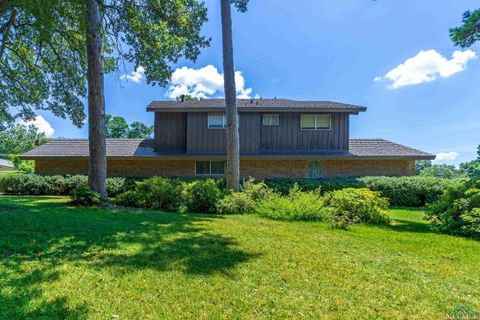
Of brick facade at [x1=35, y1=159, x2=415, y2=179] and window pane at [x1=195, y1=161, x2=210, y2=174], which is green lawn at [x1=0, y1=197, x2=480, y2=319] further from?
window pane at [x1=195, y1=161, x2=210, y2=174]

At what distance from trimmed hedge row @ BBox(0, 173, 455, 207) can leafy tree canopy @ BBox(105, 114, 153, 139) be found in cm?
3350

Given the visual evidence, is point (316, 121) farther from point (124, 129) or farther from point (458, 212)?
point (124, 129)

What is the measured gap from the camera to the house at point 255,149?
1705cm

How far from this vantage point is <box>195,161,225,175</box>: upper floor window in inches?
691

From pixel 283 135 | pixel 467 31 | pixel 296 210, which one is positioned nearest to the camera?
pixel 467 31

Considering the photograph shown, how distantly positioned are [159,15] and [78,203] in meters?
7.58

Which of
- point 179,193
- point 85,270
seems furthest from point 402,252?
point 179,193

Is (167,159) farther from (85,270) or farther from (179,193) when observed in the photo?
(85,270)

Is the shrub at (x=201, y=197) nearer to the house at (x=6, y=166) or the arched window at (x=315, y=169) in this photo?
the arched window at (x=315, y=169)

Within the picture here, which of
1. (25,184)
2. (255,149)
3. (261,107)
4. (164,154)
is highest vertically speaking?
(261,107)

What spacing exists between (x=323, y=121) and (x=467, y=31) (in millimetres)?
9586

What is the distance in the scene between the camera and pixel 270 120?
58.0 ft

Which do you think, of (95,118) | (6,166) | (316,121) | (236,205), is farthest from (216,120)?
(6,166)

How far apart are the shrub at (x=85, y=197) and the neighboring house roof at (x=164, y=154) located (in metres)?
6.44
